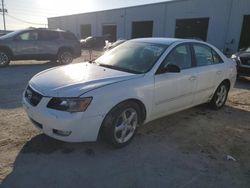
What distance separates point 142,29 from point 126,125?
25073 millimetres

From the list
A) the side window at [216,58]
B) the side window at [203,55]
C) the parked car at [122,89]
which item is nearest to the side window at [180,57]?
the parked car at [122,89]

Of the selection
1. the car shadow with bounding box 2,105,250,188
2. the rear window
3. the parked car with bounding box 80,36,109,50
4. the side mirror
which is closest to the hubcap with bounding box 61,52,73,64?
the rear window

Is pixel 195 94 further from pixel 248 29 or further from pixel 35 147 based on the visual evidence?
pixel 248 29

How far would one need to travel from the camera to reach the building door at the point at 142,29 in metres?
26.5

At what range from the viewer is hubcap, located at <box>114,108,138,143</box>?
3.74 m

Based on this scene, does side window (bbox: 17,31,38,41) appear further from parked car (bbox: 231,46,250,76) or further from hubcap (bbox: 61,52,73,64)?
parked car (bbox: 231,46,250,76)

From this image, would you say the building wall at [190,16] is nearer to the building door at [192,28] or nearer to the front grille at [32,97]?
the building door at [192,28]

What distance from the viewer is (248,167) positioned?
11.7 feet

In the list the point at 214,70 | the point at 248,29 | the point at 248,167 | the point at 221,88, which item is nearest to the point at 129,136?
the point at 248,167

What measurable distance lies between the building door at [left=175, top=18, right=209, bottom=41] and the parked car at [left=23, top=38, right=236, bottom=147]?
1755cm

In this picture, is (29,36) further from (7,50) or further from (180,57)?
(180,57)

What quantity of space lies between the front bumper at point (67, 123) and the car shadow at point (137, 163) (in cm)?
36

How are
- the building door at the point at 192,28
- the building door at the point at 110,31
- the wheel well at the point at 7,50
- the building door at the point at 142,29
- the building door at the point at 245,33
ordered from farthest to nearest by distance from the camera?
1. the building door at the point at 110,31
2. the building door at the point at 142,29
3. the building door at the point at 192,28
4. the building door at the point at 245,33
5. the wheel well at the point at 7,50

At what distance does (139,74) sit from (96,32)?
33250mm
